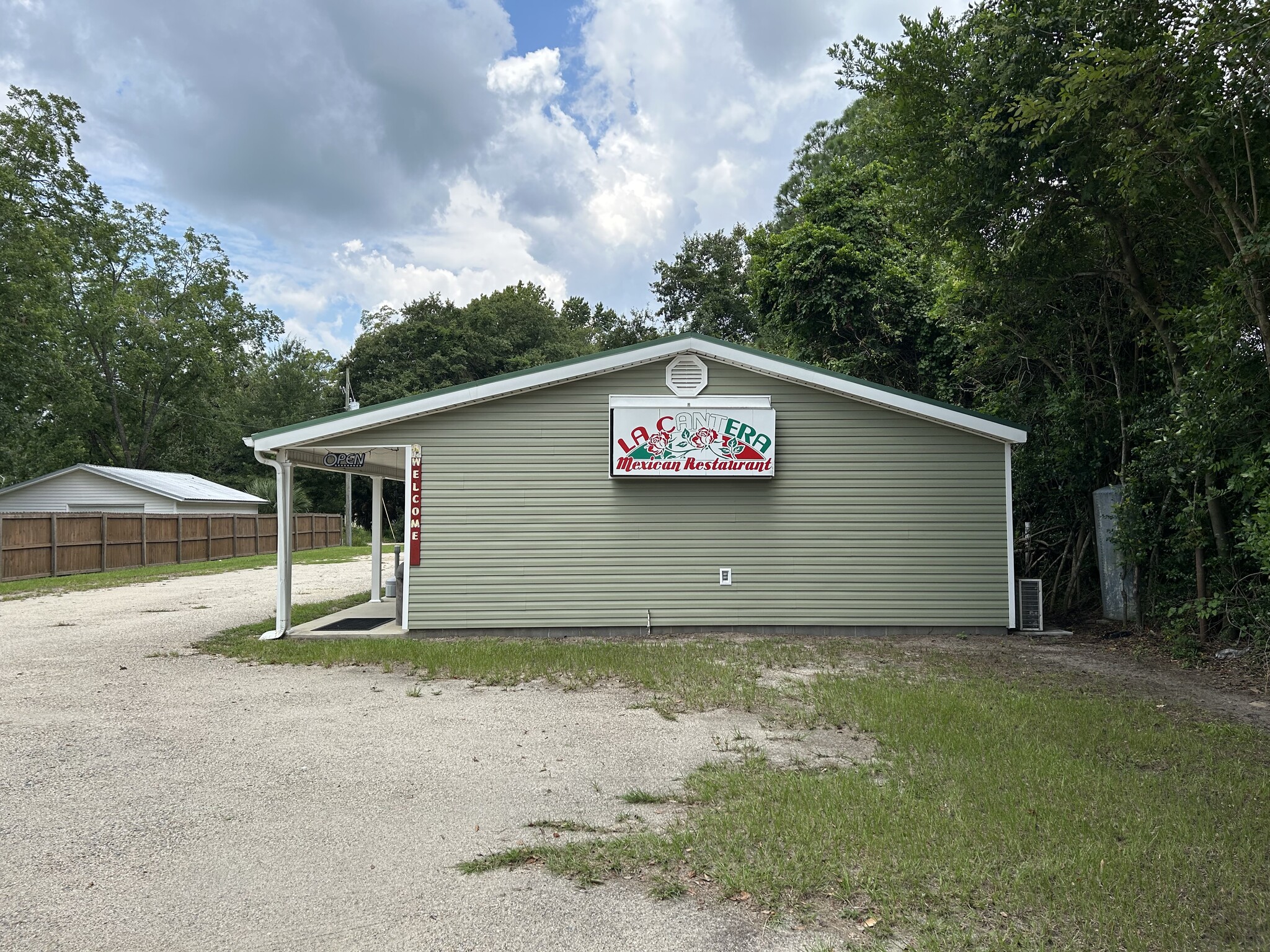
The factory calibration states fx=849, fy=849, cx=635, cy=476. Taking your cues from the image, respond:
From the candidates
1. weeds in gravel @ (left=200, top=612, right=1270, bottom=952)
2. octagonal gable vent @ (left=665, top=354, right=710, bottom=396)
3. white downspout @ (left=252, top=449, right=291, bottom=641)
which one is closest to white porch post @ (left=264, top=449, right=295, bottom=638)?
white downspout @ (left=252, top=449, right=291, bottom=641)

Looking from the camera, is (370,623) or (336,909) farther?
(370,623)

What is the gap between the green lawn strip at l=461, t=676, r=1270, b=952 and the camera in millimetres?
3152

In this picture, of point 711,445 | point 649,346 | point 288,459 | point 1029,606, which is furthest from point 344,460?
point 1029,606

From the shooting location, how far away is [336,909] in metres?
3.30

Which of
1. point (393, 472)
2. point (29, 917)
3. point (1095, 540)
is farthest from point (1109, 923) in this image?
point (393, 472)

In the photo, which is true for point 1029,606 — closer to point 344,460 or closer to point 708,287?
point 344,460

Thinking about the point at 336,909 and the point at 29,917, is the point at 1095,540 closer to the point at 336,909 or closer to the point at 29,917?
the point at 336,909

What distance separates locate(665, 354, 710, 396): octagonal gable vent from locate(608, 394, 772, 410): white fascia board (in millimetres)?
93

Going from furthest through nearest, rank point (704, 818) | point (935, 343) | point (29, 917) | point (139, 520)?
point (139, 520) < point (935, 343) < point (704, 818) < point (29, 917)

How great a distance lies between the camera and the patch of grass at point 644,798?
4543 millimetres

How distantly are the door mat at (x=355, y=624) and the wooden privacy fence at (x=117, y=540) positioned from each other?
4988 mm

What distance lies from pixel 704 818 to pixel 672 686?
315cm

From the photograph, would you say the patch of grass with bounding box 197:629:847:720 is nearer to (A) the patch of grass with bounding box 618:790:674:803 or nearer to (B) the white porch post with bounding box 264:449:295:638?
(B) the white porch post with bounding box 264:449:295:638

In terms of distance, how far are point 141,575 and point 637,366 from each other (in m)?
16.3
